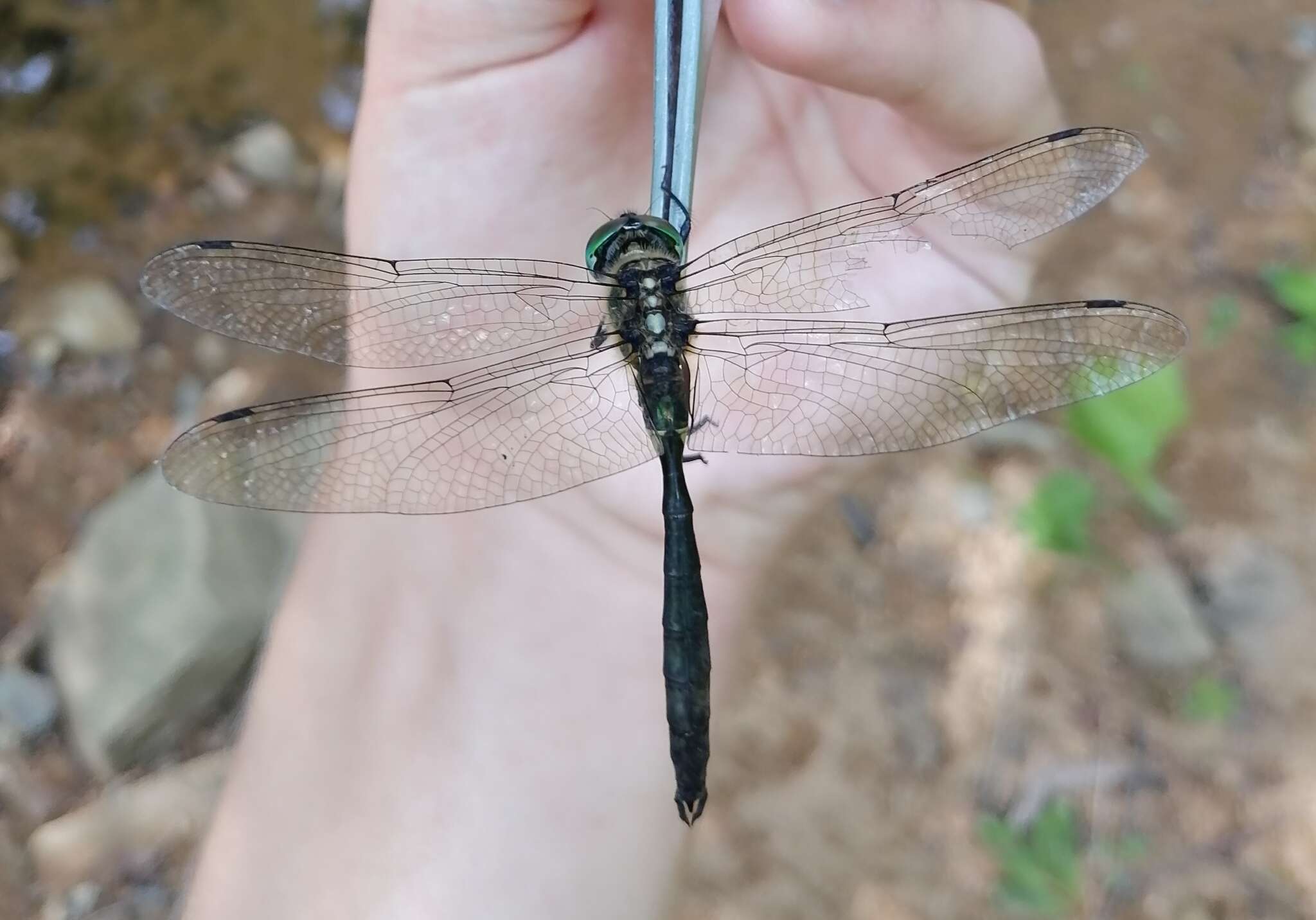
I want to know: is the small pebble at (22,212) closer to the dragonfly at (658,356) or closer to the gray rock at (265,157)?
the gray rock at (265,157)

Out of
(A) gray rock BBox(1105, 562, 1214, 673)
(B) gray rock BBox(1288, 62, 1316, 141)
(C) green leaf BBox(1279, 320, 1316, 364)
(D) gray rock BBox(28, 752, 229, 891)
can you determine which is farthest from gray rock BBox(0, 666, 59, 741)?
(B) gray rock BBox(1288, 62, 1316, 141)

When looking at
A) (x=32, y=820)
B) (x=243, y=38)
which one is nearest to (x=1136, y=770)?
(x=32, y=820)

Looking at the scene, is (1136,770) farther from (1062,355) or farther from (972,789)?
(1062,355)

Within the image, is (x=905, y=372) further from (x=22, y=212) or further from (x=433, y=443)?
(x=22, y=212)

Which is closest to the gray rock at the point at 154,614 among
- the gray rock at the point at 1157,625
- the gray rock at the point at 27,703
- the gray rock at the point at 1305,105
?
the gray rock at the point at 27,703

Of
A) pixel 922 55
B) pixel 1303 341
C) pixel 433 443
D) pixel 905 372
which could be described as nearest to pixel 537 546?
pixel 433 443
